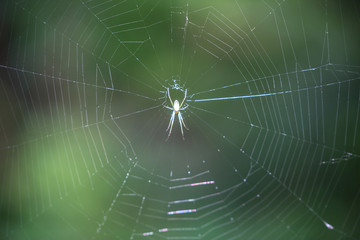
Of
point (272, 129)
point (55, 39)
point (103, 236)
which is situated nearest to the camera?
point (103, 236)

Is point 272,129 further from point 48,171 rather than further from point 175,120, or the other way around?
point 48,171

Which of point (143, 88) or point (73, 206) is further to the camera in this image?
point (143, 88)

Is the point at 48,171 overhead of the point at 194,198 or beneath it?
overhead

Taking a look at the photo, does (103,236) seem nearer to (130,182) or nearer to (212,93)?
(130,182)

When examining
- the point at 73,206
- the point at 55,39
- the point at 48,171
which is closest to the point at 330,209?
the point at 73,206

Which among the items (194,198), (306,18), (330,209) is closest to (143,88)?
(194,198)

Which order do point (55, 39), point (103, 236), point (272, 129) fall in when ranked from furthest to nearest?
point (272, 129)
point (55, 39)
point (103, 236)

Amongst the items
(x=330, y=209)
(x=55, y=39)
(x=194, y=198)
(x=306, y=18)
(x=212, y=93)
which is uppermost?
(x=55, y=39)
